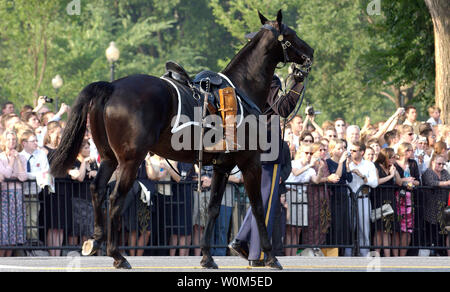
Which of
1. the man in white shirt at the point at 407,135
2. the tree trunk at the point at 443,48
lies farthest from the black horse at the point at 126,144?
the tree trunk at the point at 443,48

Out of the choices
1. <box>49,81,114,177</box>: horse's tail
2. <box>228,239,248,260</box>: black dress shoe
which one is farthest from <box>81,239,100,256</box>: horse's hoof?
<box>228,239,248,260</box>: black dress shoe

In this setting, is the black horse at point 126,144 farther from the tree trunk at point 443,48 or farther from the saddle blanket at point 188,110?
the tree trunk at point 443,48

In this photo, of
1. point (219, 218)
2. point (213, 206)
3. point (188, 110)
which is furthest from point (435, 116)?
point (188, 110)

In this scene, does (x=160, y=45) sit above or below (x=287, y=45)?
above

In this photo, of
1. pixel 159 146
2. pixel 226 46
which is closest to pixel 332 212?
pixel 159 146

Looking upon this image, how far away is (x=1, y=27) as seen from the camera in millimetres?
43344

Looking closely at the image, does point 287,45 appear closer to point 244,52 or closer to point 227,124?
point 244,52

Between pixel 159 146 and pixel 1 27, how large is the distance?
113 ft

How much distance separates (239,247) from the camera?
11633mm

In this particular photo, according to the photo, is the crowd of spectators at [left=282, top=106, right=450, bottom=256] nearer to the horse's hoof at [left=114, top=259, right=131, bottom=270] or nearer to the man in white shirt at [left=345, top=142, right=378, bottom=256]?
the man in white shirt at [left=345, top=142, right=378, bottom=256]

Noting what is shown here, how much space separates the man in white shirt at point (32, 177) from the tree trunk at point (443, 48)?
34.3ft

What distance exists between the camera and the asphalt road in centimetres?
1122

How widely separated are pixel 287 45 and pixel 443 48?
1128 cm
